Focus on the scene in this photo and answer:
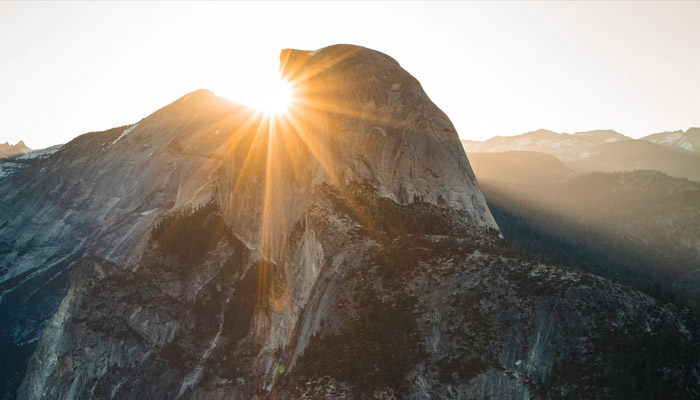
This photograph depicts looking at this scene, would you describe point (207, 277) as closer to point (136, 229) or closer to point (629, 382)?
point (136, 229)

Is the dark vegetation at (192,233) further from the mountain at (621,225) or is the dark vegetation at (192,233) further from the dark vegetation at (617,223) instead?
the mountain at (621,225)

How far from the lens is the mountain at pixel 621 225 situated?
13488 centimetres

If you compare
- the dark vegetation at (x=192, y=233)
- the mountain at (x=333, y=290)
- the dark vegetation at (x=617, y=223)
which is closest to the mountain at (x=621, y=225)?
the dark vegetation at (x=617, y=223)

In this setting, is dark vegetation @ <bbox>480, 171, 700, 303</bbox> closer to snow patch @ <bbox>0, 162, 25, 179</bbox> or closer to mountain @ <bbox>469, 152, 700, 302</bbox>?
mountain @ <bbox>469, 152, 700, 302</bbox>

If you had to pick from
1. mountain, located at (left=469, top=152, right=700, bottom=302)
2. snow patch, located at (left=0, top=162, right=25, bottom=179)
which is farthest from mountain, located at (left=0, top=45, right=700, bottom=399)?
mountain, located at (left=469, top=152, right=700, bottom=302)

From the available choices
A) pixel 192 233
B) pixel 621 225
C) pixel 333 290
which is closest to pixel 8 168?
pixel 192 233

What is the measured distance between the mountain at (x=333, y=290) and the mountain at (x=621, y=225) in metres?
68.2

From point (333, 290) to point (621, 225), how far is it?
449 ft

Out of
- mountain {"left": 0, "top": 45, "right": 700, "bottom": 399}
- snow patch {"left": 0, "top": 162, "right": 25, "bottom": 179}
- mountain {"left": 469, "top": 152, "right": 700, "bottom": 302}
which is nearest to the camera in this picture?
mountain {"left": 0, "top": 45, "right": 700, "bottom": 399}

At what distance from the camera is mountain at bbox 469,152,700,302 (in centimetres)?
13488

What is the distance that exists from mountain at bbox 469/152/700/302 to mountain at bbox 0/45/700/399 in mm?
68207

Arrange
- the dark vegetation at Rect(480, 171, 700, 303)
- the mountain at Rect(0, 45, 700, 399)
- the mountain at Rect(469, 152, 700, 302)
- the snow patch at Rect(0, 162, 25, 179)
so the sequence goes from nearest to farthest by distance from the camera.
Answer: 1. the mountain at Rect(0, 45, 700, 399)
2. the mountain at Rect(469, 152, 700, 302)
3. the dark vegetation at Rect(480, 171, 700, 303)
4. the snow patch at Rect(0, 162, 25, 179)

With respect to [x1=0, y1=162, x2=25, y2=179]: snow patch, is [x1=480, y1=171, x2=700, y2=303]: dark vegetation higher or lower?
lower

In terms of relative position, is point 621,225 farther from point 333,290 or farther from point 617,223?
Answer: point 333,290
